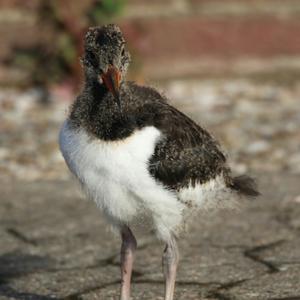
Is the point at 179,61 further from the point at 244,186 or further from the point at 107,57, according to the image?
the point at 107,57

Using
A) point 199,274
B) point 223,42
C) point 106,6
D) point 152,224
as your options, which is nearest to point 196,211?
point 152,224

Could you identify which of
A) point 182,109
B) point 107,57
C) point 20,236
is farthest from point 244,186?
point 182,109

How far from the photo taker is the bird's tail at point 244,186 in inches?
158

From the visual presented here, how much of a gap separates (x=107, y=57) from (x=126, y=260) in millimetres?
821

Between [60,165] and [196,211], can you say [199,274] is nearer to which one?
[196,211]

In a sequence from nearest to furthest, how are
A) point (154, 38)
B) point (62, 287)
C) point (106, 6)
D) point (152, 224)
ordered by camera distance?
point (152, 224)
point (62, 287)
point (106, 6)
point (154, 38)

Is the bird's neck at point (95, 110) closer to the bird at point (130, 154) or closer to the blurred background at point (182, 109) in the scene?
the bird at point (130, 154)

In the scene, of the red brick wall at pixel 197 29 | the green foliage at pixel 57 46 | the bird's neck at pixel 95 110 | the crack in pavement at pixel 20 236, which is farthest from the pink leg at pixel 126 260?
the red brick wall at pixel 197 29

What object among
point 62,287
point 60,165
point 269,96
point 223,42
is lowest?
point 62,287

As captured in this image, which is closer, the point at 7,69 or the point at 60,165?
the point at 60,165

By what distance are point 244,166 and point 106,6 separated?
1758mm

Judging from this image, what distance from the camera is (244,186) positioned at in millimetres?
4023

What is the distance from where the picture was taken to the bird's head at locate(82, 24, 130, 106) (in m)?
3.53

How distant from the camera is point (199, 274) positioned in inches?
163
